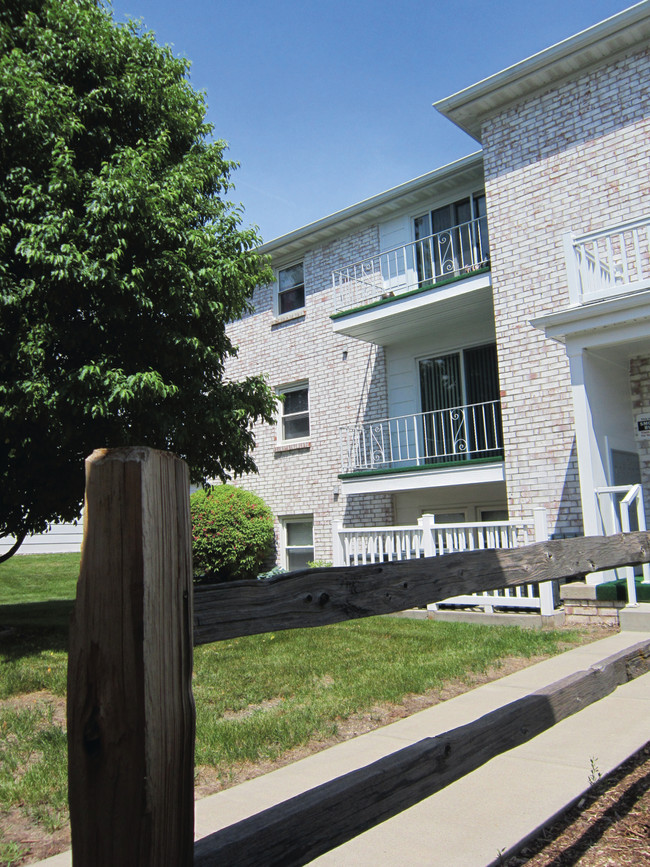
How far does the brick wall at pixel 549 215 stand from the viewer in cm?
1073

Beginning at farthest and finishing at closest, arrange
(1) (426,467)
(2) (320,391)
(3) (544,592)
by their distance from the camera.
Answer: (2) (320,391) < (1) (426,467) < (3) (544,592)

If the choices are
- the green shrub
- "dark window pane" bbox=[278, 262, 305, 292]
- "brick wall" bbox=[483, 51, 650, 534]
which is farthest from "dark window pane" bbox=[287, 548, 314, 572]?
"dark window pane" bbox=[278, 262, 305, 292]

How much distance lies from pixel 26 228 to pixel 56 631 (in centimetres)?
520

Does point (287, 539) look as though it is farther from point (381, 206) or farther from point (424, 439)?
point (381, 206)

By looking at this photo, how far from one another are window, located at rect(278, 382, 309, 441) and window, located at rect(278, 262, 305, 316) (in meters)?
2.06

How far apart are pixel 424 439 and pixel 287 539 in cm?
468

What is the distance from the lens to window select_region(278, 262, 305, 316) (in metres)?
16.7

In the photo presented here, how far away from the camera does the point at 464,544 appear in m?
9.81

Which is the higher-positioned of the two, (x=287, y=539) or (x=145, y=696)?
(x=145, y=696)

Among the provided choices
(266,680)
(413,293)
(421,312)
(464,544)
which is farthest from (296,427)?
(266,680)

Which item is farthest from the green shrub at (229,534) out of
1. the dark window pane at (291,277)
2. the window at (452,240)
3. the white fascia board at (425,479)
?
the window at (452,240)

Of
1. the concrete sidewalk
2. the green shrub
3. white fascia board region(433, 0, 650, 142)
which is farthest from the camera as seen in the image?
the green shrub

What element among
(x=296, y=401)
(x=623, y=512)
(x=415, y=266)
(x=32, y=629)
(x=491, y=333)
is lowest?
(x=32, y=629)

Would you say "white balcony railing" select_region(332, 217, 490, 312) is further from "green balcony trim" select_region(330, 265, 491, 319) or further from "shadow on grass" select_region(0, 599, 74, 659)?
"shadow on grass" select_region(0, 599, 74, 659)
